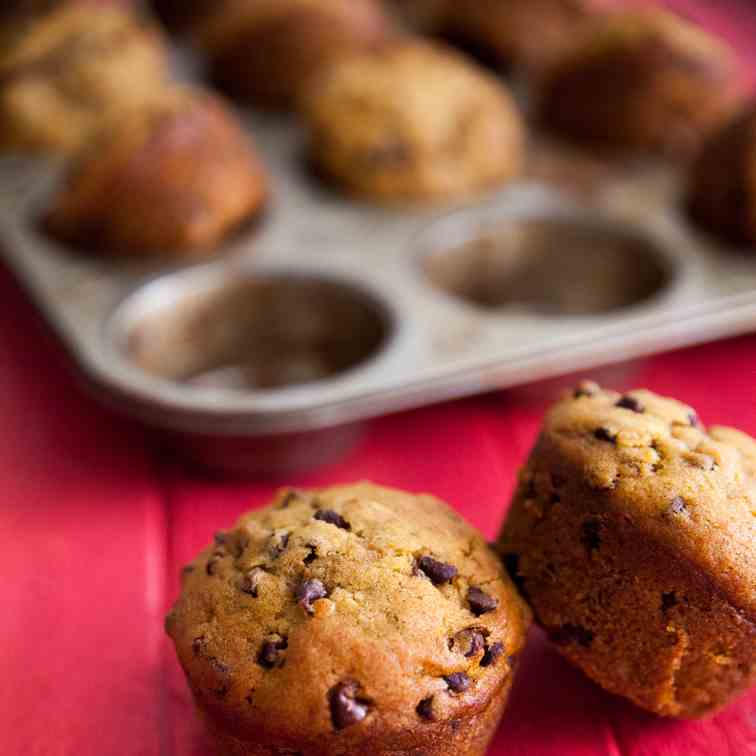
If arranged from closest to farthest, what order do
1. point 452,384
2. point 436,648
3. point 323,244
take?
point 436,648, point 452,384, point 323,244

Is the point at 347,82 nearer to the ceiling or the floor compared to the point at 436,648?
nearer to the floor

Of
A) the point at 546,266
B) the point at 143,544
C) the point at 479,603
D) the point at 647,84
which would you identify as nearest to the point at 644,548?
the point at 479,603

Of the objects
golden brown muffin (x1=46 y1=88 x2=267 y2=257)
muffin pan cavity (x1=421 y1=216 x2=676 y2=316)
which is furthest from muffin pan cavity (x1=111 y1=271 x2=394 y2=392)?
muffin pan cavity (x1=421 y1=216 x2=676 y2=316)

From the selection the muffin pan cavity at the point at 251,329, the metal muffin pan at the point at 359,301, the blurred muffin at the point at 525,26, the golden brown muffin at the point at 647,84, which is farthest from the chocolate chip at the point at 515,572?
the blurred muffin at the point at 525,26

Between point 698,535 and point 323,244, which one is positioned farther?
point 323,244

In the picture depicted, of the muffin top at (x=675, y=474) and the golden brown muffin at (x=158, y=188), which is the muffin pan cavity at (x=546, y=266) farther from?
the muffin top at (x=675, y=474)

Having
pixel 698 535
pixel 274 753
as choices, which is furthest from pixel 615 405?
pixel 274 753

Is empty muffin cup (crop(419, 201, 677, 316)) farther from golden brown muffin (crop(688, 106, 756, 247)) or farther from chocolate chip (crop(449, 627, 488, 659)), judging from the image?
chocolate chip (crop(449, 627, 488, 659))

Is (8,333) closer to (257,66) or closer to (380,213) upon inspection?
(380,213)
